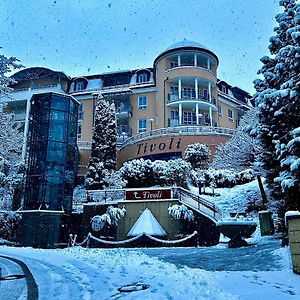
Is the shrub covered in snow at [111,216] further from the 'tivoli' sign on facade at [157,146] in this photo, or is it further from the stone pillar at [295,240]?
the stone pillar at [295,240]

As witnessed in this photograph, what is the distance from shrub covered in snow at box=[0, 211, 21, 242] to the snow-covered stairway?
10.9 metres

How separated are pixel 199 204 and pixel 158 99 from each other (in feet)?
80.5

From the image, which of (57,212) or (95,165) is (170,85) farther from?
(57,212)

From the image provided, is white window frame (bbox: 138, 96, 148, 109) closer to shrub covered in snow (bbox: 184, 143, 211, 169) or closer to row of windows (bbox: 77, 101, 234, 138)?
row of windows (bbox: 77, 101, 234, 138)

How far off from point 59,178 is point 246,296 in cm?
2139

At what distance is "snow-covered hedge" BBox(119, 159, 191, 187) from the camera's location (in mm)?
25703

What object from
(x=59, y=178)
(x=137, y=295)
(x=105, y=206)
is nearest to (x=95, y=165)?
(x=59, y=178)

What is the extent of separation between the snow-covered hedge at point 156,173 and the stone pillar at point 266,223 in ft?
29.9

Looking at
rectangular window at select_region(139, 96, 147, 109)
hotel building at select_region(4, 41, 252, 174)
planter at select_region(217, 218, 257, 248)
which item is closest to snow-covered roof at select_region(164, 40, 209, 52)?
hotel building at select_region(4, 41, 252, 174)

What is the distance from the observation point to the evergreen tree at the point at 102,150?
30.7 m

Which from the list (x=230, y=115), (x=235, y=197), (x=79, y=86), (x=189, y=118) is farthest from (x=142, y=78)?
(x=235, y=197)

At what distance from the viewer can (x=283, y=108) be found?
1308 centimetres

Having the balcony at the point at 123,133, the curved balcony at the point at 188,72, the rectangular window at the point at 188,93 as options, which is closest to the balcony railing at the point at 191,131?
the balcony at the point at 123,133

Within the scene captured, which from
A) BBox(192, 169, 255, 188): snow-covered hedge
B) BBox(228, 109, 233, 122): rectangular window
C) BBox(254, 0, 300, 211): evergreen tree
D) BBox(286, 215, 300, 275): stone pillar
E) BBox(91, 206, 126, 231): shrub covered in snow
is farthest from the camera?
BBox(228, 109, 233, 122): rectangular window
